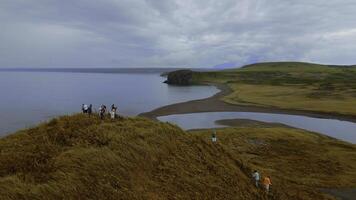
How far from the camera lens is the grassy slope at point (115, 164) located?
1748 centimetres

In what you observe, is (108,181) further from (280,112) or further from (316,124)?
(280,112)

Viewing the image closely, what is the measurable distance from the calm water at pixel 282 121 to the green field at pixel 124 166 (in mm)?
27528

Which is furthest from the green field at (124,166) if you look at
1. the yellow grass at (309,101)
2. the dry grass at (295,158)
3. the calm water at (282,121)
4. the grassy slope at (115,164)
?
the yellow grass at (309,101)

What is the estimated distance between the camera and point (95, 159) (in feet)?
63.1

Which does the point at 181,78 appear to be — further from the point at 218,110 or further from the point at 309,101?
the point at 218,110

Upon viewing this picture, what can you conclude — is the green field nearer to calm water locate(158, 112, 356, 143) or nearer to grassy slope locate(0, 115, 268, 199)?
grassy slope locate(0, 115, 268, 199)

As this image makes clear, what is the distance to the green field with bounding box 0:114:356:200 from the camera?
57.7 feet

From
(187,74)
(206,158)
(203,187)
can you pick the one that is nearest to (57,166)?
(203,187)

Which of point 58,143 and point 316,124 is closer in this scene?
point 58,143

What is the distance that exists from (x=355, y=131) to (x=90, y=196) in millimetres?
49730

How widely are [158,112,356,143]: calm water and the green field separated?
27.5m

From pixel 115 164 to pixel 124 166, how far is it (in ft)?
1.59

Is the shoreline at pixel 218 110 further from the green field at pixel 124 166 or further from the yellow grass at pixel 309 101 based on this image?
the green field at pixel 124 166

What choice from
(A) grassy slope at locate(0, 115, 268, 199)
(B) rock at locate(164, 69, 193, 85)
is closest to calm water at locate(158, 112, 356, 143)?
(A) grassy slope at locate(0, 115, 268, 199)
